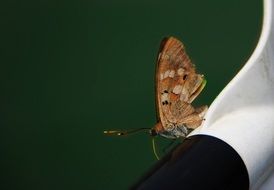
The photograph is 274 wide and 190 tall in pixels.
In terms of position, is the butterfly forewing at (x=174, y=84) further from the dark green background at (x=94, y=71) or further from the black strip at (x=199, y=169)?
the dark green background at (x=94, y=71)

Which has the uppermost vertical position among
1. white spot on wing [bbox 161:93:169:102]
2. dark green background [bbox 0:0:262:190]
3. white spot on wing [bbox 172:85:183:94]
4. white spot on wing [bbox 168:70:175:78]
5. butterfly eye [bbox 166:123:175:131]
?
white spot on wing [bbox 168:70:175:78]

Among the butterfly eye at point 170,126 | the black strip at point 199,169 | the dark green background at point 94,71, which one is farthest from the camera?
the dark green background at point 94,71

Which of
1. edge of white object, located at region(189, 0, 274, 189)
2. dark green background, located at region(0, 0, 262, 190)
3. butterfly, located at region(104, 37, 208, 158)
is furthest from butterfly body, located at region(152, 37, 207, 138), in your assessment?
dark green background, located at region(0, 0, 262, 190)

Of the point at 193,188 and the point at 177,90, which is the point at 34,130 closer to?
the point at 177,90

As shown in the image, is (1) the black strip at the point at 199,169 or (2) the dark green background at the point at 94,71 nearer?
(1) the black strip at the point at 199,169

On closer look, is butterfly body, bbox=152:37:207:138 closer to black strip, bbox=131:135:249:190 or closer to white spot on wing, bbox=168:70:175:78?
white spot on wing, bbox=168:70:175:78

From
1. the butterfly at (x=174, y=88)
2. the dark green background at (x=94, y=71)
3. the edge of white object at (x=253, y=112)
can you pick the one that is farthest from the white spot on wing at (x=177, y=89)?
the dark green background at (x=94, y=71)

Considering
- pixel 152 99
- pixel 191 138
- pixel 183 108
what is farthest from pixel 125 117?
pixel 191 138
